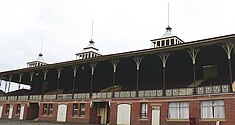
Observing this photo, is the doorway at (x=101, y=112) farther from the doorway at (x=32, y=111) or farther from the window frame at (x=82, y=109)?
the doorway at (x=32, y=111)

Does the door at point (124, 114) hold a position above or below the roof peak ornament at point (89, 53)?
below

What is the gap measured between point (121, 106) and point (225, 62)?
12.1 meters

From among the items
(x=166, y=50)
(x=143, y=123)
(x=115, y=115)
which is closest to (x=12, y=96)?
(x=115, y=115)

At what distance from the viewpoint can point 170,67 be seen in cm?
3344

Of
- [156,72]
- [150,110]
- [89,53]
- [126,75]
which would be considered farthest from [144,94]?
[89,53]

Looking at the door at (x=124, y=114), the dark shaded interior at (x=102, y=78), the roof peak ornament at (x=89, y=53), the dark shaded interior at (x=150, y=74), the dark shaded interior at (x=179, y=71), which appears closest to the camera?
the door at (x=124, y=114)

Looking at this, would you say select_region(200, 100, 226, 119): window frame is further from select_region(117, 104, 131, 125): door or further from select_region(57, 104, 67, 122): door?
select_region(57, 104, 67, 122): door

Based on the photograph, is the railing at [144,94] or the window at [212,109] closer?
the window at [212,109]

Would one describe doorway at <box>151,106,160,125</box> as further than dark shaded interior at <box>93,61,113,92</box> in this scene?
No

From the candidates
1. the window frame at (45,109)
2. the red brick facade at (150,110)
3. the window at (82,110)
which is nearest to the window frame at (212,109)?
the red brick facade at (150,110)

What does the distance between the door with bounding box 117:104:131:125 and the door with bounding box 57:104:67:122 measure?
874 cm

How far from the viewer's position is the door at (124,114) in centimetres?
2922

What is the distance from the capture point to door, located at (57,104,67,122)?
3551 centimetres

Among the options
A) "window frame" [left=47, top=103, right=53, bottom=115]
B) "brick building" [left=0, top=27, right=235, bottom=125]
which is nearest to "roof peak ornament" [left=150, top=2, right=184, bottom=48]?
"brick building" [left=0, top=27, right=235, bottom=125]
